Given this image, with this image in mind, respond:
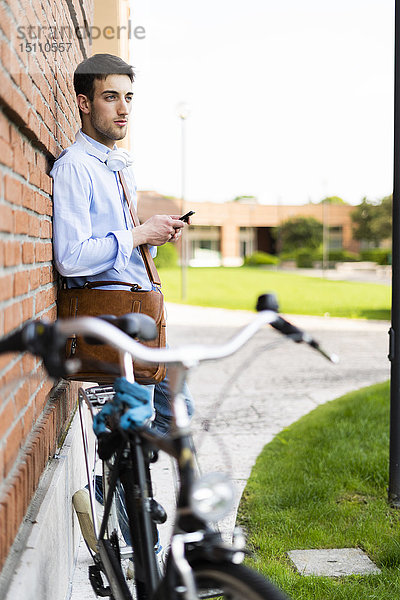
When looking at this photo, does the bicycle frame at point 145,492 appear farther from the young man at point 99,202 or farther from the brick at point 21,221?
the young man at point 99,202

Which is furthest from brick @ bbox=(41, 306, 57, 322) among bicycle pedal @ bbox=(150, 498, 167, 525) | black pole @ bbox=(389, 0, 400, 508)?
black pole @ bbox=(389, 0, 400, 508)

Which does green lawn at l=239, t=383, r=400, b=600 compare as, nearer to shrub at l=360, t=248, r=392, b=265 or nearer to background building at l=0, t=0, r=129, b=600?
background building at l=0, t=0, r=129, b=600

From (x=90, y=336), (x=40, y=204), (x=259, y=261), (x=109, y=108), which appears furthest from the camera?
(x=259, y=261)

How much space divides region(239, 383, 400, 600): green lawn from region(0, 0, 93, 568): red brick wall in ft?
3.92

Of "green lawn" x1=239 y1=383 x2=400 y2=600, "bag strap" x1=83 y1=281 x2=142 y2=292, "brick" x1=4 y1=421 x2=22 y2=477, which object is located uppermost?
"bag strap" x1=83 y1=281 x2=142 y2=292

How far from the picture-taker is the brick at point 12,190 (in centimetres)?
205

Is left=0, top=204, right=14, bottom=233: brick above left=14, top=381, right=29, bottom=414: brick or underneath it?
above

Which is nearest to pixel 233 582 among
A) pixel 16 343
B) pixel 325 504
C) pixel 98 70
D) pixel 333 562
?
pixel 16 343

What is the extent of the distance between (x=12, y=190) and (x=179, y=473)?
0.99 metres

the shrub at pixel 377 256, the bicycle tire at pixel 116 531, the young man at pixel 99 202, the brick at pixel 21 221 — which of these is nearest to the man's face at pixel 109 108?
the young man at pixel 99 202

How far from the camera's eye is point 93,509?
2547 mm

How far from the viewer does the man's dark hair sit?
304 centimetres

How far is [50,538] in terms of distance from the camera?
243 centimetres

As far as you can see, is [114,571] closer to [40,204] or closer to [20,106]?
[40,204]
